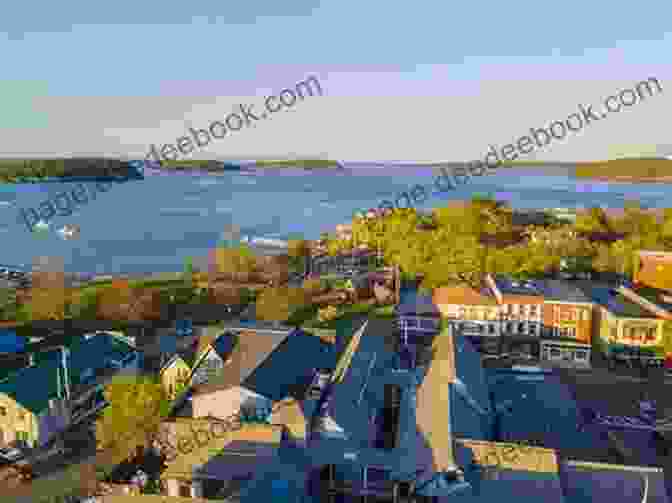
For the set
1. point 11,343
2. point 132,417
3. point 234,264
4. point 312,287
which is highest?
point 234,264

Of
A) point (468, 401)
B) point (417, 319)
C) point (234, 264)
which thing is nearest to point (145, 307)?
point (234, 264)

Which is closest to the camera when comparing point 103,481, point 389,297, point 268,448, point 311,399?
point 268,448

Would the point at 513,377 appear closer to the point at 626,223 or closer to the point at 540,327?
the point at 540,327

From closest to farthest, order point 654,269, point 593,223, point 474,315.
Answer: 1. point 474,315
2. point 654,269
3. point 593,223

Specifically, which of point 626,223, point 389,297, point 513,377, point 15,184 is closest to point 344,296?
point 389,297

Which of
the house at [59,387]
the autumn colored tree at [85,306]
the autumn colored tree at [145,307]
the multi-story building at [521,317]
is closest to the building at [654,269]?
the multi-story building at [521,317]

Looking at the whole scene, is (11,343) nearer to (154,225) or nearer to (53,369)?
(53,369)
